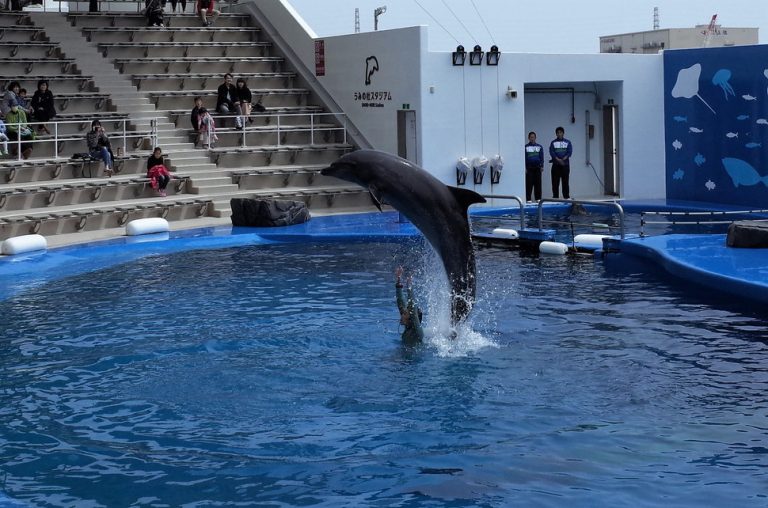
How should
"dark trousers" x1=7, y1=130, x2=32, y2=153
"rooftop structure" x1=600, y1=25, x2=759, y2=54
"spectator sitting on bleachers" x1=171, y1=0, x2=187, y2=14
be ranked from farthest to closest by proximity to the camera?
"rooftop structure" x1=600, y1=25, x2=759, y2=54 → "spectator sitting on bleachers" x1=171, y1=0, x2=187, y2=14 → "dark trousers" x1=7, y1=130, x2=32, y2=153

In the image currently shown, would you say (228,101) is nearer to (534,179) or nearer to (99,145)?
(99,145)

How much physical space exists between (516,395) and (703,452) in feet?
5.02

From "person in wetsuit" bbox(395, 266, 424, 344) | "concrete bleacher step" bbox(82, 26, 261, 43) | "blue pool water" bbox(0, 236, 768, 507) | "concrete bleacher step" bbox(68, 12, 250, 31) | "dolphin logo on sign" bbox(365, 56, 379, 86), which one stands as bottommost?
"blue pool water" bbox(0, 236, 768, 507)

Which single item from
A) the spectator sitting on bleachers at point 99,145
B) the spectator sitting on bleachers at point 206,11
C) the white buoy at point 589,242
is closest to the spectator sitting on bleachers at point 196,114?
the spectator sitting on bleachers at point 99,145

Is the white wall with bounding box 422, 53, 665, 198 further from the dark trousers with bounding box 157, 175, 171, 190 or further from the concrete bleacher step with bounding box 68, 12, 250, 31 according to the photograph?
the concrete bleacher step with bounding box 68, 12, 250, 31

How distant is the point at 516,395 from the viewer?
7.64 metres

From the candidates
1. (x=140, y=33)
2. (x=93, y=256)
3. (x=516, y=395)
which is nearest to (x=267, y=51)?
(x=140, y=33)

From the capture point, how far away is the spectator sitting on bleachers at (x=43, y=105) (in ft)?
61.5

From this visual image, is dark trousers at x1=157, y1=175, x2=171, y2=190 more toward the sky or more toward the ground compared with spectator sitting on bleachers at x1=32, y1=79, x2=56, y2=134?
more toward the ground

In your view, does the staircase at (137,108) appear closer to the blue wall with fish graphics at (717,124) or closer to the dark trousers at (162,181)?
the dark trousers at (162,181)

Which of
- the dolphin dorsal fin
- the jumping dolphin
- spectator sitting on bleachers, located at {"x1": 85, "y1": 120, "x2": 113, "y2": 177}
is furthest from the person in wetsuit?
spectator sitting on bleachers, located at {"x1": 85, "y1": 120, "x2": 113, "y2": 177}

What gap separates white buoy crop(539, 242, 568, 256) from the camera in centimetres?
1396

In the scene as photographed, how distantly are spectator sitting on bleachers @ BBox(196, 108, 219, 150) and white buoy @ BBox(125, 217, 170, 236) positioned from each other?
4034 mm

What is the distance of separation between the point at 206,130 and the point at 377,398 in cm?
1347
